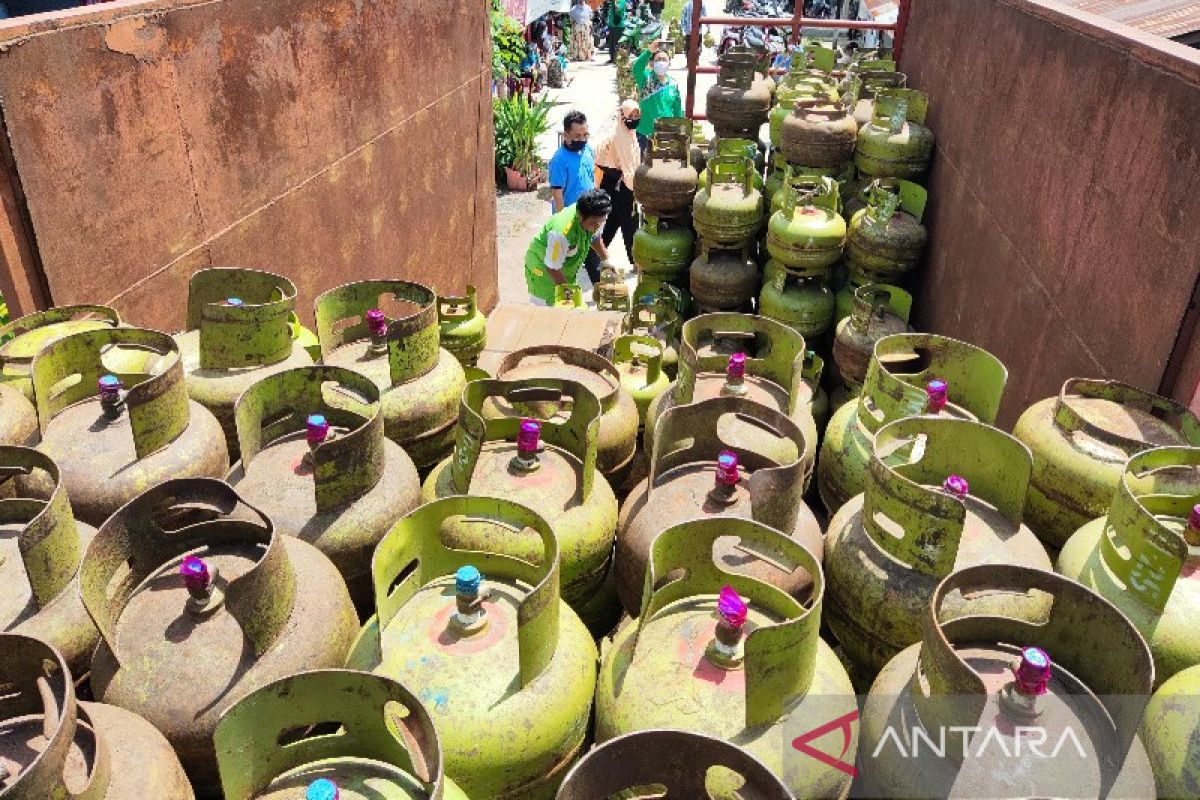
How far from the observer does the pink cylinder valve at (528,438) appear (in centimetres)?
313

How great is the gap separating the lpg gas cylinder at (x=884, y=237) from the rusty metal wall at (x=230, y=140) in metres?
3.32

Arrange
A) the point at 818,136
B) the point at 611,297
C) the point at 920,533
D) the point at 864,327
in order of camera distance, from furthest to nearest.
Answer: the point at 611,297
the point at 818,136
the point at 864,327
the point at 920,533

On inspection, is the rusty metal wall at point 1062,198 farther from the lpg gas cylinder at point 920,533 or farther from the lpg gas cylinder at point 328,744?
the lpg gas cylinder at point 328,744

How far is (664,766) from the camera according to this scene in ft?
6.21

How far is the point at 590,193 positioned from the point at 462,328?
2335 millimetres

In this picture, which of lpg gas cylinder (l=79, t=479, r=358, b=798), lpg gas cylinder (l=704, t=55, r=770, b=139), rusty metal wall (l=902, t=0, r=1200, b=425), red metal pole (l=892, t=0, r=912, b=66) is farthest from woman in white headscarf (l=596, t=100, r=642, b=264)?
lpg gas cylinder (l=79, t=479, r=358, b=798)

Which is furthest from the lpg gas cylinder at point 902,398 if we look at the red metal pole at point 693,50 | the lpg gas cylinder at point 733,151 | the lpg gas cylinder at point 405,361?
the red metal pole at point 693,50

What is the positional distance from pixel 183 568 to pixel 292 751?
1.97 ft

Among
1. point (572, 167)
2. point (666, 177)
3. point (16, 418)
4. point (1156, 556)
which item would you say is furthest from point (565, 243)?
point (1156, 556)

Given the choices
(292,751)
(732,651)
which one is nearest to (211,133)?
(292,751)

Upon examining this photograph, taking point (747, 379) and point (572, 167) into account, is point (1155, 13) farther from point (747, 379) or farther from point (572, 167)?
point (572, 167)

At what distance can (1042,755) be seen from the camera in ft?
6.32

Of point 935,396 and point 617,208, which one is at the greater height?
point 935,396

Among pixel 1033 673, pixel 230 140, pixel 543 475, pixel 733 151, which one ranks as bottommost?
pixel 543 475
